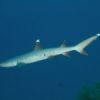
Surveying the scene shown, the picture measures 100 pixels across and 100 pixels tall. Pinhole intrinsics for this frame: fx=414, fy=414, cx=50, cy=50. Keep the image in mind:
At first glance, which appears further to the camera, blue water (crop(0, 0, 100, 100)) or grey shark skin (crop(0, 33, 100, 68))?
blue water (crop(0, 0, 100, 100))

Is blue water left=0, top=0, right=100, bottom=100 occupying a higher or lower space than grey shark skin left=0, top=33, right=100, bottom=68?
higher

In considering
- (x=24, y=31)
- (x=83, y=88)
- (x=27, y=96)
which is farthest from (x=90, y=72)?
(x=83, y=88)

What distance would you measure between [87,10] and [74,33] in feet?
11.0

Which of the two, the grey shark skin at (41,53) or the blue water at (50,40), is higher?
the blue water at (50,40)

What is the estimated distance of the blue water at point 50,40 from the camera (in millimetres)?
24500

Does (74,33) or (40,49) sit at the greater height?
(74,33)

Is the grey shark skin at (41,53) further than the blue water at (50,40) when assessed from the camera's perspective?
No

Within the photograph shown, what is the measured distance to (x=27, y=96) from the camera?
2328 centimetres

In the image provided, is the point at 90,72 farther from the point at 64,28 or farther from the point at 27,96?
the point at 64,28

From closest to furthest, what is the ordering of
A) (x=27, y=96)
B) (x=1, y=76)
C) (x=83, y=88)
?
(x=83, y=88) → (x=27, y=96) → (x=1, y=76)

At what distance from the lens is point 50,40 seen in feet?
105

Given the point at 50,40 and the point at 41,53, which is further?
the point at 50,40

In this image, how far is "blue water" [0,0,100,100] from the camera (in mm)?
24500

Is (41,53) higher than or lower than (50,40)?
lower
